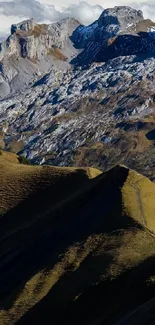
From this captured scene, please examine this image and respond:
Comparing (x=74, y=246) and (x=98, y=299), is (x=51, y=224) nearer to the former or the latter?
(x=74, y=246)

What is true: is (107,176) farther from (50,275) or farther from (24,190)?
(50,275)

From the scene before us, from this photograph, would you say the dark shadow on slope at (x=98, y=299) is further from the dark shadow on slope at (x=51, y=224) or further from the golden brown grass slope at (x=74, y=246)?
the dark shadow on slope at (x=51, y=224)

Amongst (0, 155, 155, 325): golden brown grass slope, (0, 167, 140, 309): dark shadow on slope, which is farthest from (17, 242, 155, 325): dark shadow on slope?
(0, 167, 140, 309): dark shadow on slope

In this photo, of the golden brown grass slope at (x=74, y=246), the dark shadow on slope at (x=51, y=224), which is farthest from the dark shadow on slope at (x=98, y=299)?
the dark shadow on slope at (x=51, y=224)

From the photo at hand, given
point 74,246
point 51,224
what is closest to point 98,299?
point 74,246

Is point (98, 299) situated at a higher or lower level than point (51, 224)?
higher

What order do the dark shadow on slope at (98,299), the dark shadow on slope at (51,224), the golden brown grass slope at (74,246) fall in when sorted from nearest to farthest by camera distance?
the dark shadow on slope at (98,299) → the golden brown grass slope at (74,246) → the dark shadow on slope at (51,224)

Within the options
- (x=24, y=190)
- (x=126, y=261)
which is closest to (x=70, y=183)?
(x=24, y=190)
